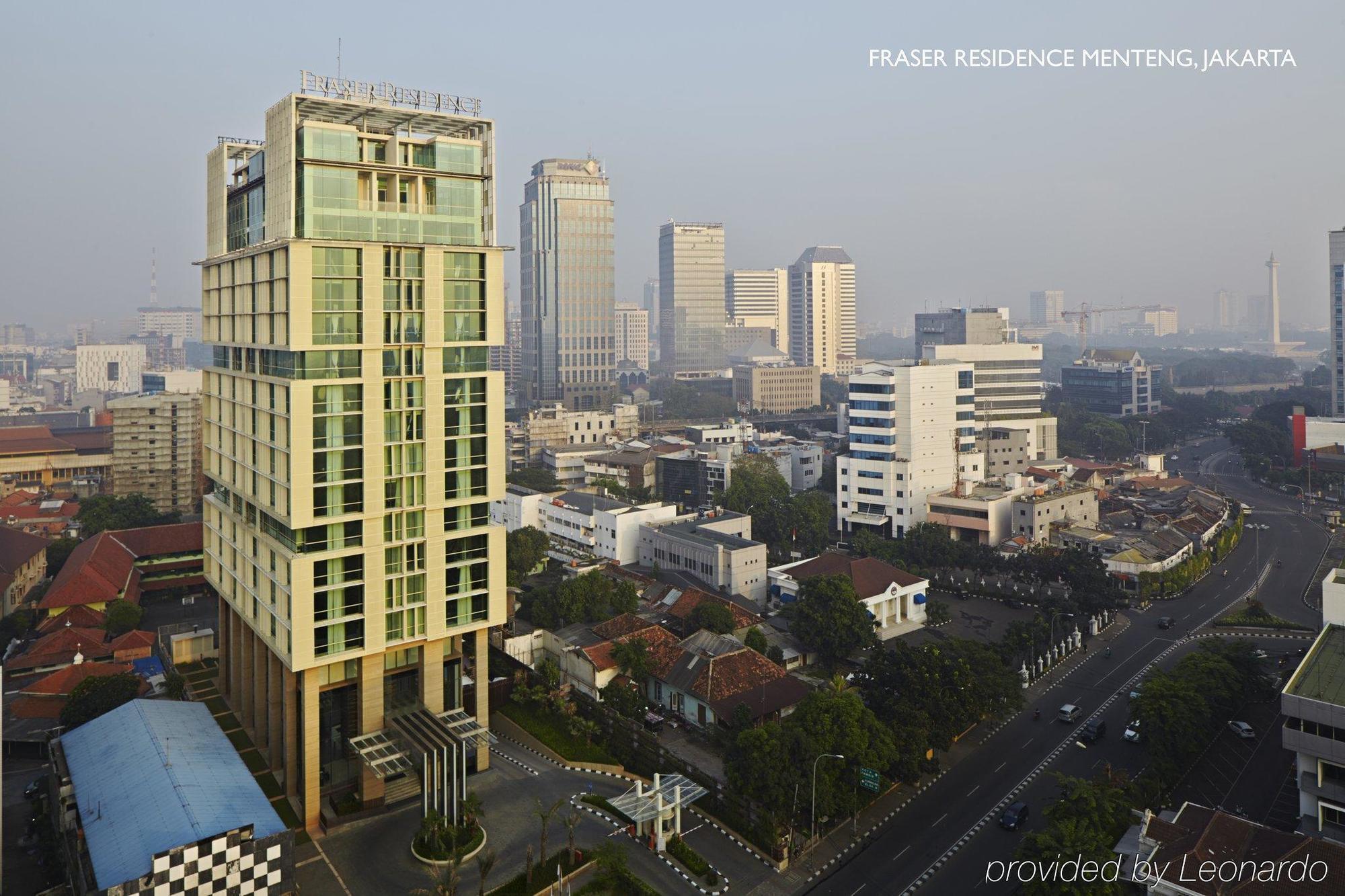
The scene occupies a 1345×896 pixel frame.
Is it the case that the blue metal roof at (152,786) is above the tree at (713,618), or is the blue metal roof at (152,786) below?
below

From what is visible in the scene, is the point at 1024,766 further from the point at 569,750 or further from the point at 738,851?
the point at 569,750

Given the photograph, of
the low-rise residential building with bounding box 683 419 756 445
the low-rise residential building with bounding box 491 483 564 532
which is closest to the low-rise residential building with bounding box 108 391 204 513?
the low-rise residential building with bounding box 491 483 564 532

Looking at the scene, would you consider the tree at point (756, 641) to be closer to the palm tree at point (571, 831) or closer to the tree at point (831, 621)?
the tree at point (831, 621)

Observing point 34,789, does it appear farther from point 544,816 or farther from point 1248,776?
point 1248,776

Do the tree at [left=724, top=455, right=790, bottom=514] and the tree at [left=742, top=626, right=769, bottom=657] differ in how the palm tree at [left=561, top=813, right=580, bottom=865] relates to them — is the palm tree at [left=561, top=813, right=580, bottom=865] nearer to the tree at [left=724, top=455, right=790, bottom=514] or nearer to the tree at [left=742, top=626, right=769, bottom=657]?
the tree at [left=742, top=626, right=769, bottom=657]

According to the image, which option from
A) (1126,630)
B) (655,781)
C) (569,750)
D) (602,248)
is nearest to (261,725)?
(569,750)

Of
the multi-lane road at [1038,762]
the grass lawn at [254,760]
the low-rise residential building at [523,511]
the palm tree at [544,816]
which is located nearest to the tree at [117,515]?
the low-rise residential building at [523,511]
